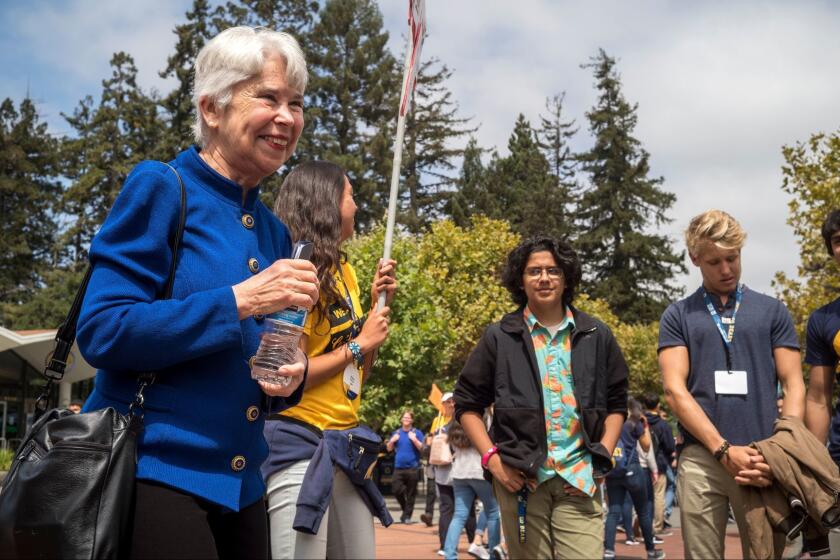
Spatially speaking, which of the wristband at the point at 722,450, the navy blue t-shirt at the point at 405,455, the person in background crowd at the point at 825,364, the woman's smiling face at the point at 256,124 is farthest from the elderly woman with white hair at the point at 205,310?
the navy blue t-shirt at the point at 405,455

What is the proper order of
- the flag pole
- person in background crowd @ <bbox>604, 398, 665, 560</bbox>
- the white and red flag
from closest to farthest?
the flag pole
the white and red flag
person in background crowd @ <bbox>604, 398, 665, 560</bbox>

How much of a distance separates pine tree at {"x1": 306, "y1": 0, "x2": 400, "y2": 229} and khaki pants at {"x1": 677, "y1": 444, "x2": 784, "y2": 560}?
47118 mm

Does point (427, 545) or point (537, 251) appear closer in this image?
point (537, 251)

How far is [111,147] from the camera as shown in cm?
5153

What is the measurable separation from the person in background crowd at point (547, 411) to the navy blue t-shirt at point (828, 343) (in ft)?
3.54

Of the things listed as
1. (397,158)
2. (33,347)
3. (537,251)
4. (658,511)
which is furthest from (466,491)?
(33,347)

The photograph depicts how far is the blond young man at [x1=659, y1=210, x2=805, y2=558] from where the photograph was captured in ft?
15.1

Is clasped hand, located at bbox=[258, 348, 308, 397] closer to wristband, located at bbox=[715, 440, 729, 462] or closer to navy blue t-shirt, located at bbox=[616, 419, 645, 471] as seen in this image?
wristband, located at bbox=[715, 440, 729, 462]

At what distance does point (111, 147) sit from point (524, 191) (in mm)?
29006

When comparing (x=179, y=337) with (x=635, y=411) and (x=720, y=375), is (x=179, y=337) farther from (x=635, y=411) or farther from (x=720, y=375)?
(x=635, y=411)

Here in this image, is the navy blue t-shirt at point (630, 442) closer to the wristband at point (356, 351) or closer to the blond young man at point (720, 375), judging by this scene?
the blond young man at point (720, 375)

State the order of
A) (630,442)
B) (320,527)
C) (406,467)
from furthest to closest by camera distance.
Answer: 1. (406,467)
2. (630,442)
3. (320,527)

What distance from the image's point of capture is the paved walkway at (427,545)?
12349mm

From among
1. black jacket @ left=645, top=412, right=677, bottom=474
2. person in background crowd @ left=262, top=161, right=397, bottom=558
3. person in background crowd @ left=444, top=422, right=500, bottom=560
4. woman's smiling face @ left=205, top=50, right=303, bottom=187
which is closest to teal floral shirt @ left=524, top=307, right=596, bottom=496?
person in background crowd @ left=262, top=161, right=397, bottom=558
